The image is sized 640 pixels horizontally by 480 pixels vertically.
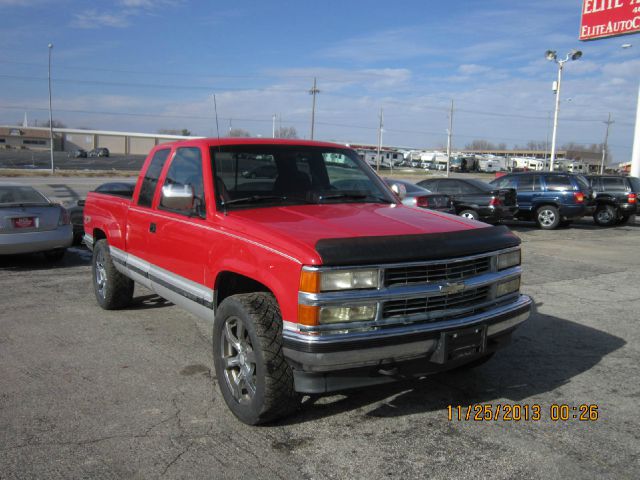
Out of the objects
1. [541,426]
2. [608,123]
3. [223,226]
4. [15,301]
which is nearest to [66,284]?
[15,301]

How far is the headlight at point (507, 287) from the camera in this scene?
3900mm

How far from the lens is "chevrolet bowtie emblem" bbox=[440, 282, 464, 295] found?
3426 mm

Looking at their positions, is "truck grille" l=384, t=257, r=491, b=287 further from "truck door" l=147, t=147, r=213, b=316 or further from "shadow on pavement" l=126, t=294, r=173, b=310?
"shadow on pavement" l=126, t=294, r=173, b=310

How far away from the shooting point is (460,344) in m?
3.47

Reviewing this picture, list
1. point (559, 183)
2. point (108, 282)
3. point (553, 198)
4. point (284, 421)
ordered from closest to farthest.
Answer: point (284, 421)
point (108, 282)
point (553, 198)
point (559, 183)

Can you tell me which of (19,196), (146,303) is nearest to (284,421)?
(146,303)

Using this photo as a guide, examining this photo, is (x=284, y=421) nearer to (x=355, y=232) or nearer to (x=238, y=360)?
(x=238, y=360)

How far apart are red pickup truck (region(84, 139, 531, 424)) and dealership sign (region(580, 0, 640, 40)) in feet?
83.3

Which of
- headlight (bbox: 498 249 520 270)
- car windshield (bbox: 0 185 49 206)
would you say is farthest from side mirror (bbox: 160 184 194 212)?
car windshield (bbox: 0 185 49 206)

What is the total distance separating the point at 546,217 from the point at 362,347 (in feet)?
52.1

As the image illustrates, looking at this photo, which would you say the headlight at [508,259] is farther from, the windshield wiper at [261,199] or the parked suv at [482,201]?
the parked suv at [482,201]

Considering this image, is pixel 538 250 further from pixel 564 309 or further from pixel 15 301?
pixel 15 301

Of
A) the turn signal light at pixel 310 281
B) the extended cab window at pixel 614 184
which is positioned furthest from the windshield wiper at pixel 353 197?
the extended cab window at pixel 614 184

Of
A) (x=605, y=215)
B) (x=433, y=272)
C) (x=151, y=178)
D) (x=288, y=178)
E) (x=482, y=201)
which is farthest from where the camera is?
(x=605, y=215)
